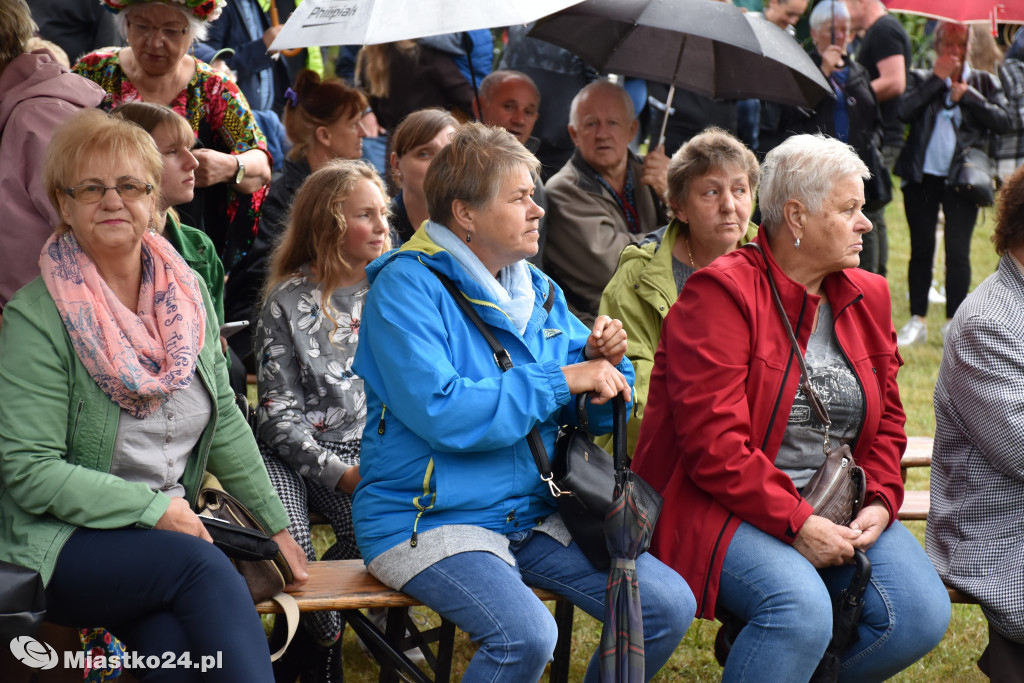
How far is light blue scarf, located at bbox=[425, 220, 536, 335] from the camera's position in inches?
124

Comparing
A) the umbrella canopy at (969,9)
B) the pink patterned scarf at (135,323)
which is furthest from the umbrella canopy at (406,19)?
the umbrella canopy at (969,9)

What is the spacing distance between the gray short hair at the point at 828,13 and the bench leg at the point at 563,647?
4868 mm

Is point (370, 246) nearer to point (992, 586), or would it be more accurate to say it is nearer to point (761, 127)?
point (992, 586)

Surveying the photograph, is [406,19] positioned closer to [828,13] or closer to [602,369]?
[602,369]

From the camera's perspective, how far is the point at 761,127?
7160 mm

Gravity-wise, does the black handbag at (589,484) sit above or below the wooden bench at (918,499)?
above

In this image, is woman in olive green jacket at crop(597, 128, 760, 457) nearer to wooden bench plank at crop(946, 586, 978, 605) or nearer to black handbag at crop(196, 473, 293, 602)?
wooden bench plank at crop(946, 586, 978, 605)

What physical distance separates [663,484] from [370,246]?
136 centimetres

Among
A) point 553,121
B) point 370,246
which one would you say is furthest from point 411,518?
point 553,121

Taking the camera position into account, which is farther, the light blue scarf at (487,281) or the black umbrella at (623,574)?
the light blue scarf at (487,281)

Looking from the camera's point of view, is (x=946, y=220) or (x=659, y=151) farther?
(x=946, y=220)

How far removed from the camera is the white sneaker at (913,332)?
28.2 ft

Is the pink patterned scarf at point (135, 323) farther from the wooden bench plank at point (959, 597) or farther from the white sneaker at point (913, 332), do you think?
the white sneaker at point (913, 332)

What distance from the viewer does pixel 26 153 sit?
3.27 metres
